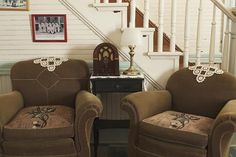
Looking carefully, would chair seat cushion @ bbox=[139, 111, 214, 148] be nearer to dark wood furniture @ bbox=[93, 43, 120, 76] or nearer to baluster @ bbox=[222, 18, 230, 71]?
dark wood furniture @ bbox=[93, 43, 120, 76]

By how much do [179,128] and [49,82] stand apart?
4.22 ft

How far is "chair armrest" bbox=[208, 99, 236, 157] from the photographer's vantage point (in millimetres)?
2000

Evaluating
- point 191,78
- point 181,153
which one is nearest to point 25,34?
point 191,78

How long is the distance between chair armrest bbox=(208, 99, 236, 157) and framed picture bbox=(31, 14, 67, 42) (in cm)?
167

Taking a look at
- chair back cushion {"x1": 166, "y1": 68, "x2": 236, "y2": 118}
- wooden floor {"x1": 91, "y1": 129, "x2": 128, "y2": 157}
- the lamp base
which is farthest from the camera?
wooden floor {"x1": 91, "y1": 129, "x2": 128, "y2": 157}

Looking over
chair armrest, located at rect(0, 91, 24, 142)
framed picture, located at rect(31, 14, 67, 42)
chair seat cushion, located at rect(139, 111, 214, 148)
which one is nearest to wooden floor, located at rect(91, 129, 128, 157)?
chair seat cushion, located at rect(139, 111, 214, 148)

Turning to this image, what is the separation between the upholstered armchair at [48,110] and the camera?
220cm

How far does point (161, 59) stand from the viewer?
2963 mm

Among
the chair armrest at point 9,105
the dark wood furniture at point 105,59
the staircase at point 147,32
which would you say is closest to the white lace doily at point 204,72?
the staircase at point 147,32

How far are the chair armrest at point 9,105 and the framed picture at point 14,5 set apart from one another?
835 millimetres

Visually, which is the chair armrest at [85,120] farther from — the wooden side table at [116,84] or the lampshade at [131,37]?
the lampshade at [131,37]

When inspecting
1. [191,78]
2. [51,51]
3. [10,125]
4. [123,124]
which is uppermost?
[51,51]

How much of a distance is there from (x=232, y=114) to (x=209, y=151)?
319 millimetres

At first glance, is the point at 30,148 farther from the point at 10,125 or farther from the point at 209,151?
the point at 209,151
